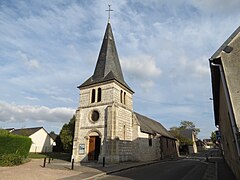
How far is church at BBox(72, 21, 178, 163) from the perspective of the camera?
19.6 meters

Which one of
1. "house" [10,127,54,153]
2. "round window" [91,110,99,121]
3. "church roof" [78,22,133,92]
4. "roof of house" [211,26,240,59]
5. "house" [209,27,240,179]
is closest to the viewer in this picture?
"house" [209,27,240,179]

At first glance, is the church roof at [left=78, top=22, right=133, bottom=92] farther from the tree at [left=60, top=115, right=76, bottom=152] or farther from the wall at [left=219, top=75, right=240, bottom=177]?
the tree at [left=60, top=115, right=76, bottom=152]

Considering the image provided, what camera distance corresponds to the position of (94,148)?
20.3 meters

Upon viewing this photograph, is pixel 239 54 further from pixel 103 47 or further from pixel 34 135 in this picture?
pixel 34 135

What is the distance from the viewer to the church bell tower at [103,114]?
19484mm

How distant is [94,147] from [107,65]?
942 centimetres

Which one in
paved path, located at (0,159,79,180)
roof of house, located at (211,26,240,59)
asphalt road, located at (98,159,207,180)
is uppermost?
roof of house, located at (211,26,240,59)

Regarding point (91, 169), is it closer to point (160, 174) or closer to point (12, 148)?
point (160, 174)

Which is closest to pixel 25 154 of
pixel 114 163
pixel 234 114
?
pixel 114 163

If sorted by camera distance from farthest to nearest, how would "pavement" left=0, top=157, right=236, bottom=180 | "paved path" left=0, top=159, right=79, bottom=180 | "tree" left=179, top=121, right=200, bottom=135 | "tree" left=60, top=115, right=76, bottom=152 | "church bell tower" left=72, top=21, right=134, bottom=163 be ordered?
1. "tree" left=179, top=121, right=200, bottom=135
2. "tree" left=60, top=115, right=76, bottom=152
3. "church bell tower" left=72, top=21, right=134, bottom=163
4. "pavement" left=0, top=157, right=236, bottom=180
5. "paved path" left=0, top=159, right=79, bottom=180

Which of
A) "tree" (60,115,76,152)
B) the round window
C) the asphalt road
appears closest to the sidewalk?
the asphalt road

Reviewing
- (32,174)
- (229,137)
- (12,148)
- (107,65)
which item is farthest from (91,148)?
(229,137)

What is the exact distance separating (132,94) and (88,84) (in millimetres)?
5972

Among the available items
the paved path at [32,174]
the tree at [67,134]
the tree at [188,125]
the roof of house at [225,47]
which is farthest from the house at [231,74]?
the tree at [188,125]
